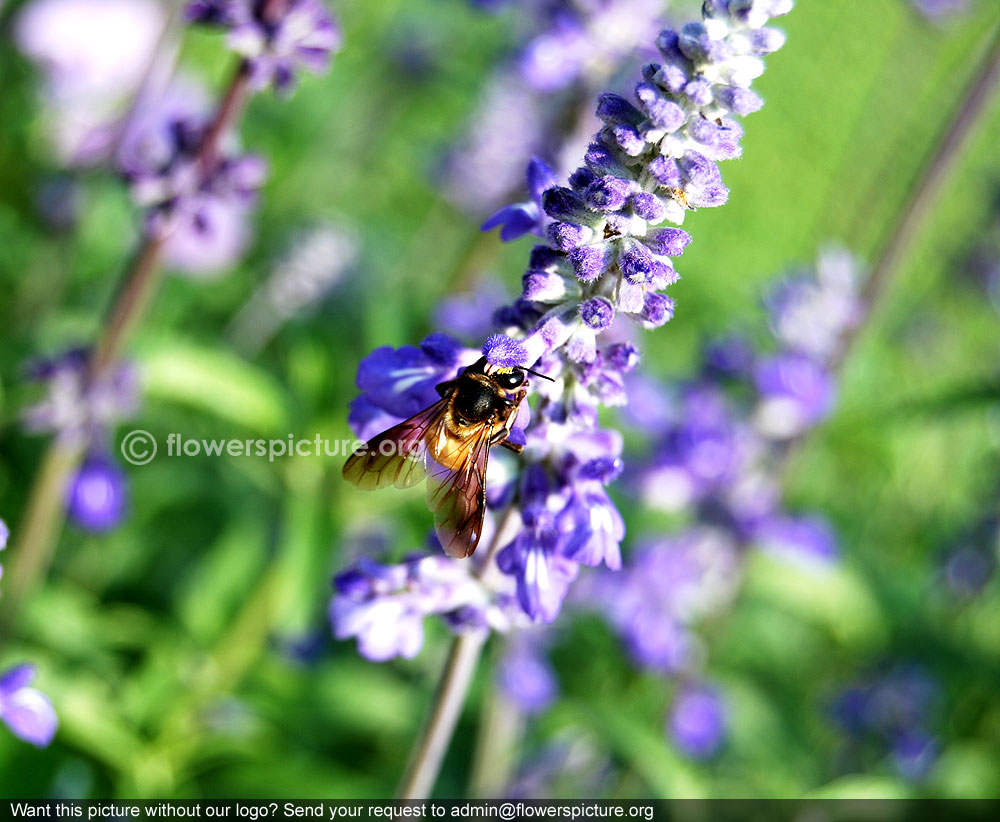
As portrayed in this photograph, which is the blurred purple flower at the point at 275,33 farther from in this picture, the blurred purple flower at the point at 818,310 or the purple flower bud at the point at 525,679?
the purple flower bud at the point at 525,679

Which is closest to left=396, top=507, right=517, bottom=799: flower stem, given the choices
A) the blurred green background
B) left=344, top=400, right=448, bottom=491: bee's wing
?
left=344, top=400, right=448, bottom=491: bee's wing

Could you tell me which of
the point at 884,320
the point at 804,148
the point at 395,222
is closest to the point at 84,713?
the point at 395,222

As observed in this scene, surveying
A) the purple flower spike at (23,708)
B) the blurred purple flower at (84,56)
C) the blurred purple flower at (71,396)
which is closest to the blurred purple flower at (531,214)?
the purple flower spike at (23,708)

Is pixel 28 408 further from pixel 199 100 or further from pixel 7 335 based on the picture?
pixel 199 100

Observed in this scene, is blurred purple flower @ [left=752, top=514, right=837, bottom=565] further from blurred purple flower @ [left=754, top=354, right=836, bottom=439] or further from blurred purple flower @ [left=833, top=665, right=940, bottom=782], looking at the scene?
blurred purple flower @ [left=833, top=665, right=940, bottom=782]

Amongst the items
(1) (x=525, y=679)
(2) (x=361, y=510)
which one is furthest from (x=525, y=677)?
(2) (x=361, y=510)

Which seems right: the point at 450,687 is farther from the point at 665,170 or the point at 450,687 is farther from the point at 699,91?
the point at 699,91
